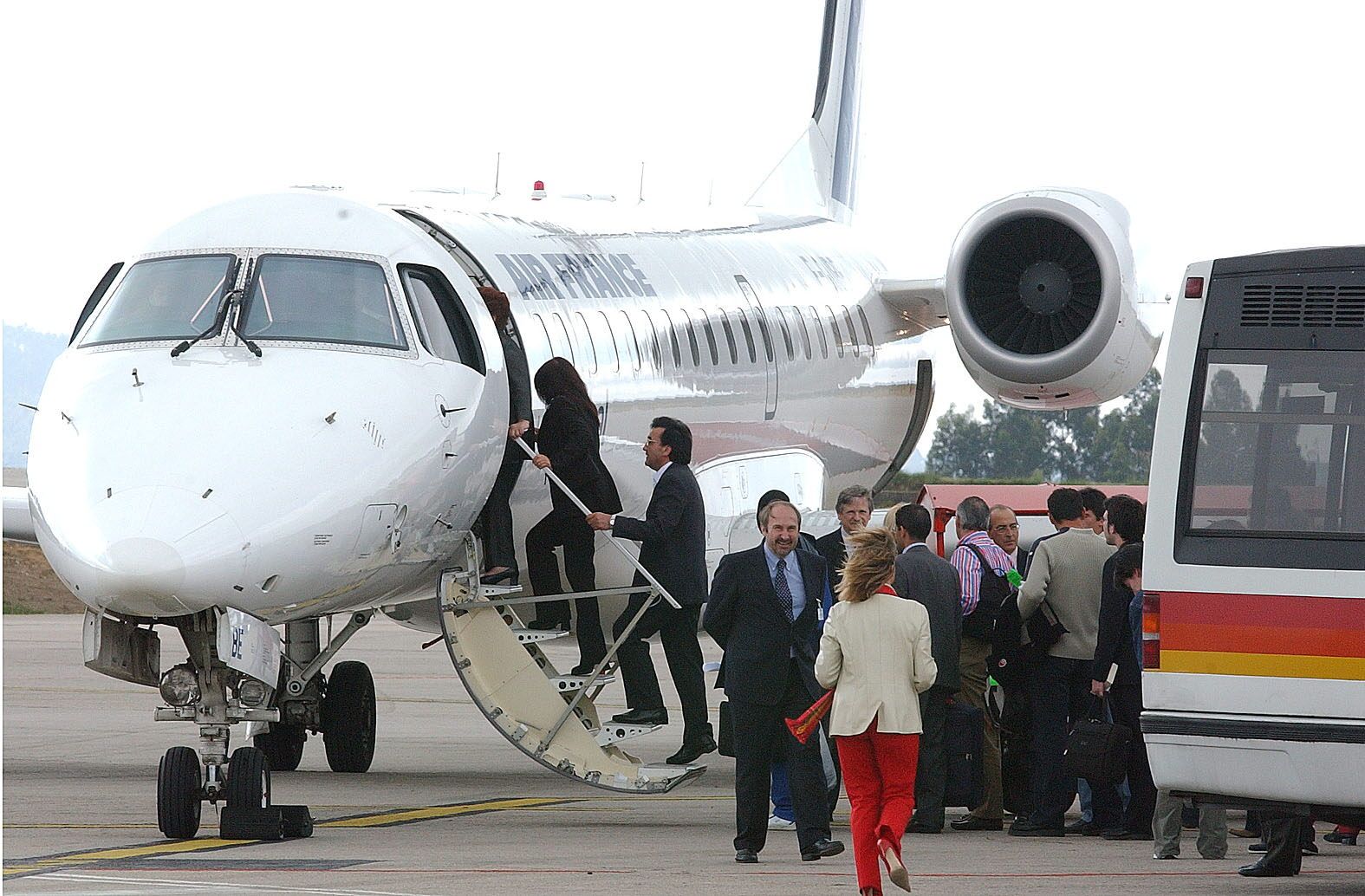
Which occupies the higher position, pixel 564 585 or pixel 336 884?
pixel 564 585

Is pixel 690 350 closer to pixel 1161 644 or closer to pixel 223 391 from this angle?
pixel 223 391

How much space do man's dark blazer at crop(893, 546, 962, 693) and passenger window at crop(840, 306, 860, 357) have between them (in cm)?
834

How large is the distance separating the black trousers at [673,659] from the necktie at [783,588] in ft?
7.30

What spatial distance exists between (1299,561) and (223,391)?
17.9 ft

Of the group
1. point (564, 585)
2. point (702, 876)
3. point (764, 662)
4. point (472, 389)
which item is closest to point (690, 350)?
point (564, 585)

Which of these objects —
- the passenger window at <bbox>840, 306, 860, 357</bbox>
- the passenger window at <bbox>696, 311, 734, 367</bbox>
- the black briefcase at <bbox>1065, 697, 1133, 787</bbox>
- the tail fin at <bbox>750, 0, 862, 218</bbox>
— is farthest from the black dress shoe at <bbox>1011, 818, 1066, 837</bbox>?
the tail fin at <bbox>750, 0, 862, 218</bbox>

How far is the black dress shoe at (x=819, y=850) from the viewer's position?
10859 millimetres

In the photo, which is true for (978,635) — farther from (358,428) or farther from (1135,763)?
(358,428)

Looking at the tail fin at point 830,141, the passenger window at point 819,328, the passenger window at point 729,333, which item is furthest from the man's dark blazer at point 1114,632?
the tail fin at point 830,141

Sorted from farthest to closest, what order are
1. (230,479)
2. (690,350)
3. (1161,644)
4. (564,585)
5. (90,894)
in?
1. (690,350)
2. (564,585)
3. (230,479)
4. (1161,644)
5. (90,894)

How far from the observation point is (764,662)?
10.8 meters

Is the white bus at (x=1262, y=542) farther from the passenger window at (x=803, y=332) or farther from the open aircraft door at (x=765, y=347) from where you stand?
the passenger window at (x=803, y=332)

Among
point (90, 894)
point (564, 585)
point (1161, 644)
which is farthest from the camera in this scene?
point (564, 585)

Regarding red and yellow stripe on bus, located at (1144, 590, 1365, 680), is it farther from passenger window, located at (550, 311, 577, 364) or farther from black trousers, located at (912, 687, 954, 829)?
passenger window, located at (550, 311, 577, 364)
